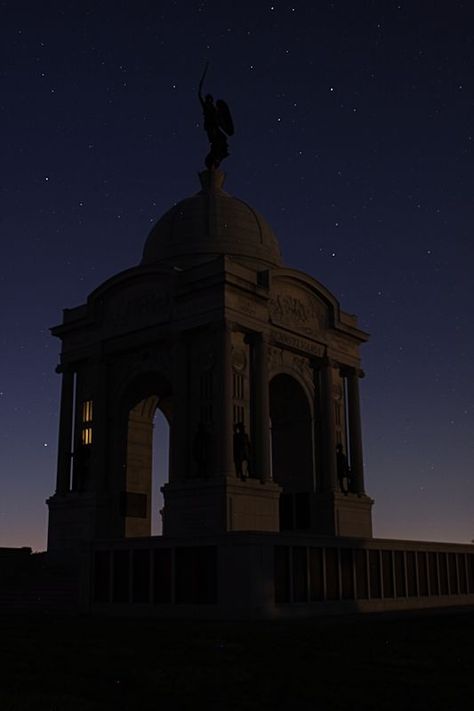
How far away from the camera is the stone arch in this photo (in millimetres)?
41062

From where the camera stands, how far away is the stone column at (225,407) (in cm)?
3534

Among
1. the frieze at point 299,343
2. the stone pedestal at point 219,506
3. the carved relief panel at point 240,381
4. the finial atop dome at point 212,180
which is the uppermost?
→ the finial atop dome at point 212,180

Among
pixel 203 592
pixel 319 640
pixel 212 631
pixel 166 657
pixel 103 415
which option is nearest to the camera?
pixel 166 657

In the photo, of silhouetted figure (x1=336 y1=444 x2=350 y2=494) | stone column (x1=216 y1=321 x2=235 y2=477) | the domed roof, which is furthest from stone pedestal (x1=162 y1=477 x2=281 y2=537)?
the domed roof

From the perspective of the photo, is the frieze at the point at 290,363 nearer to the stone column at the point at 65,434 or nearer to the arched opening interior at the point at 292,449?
the arched opening interior at the point at 292,449

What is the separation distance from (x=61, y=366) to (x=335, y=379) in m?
15.2

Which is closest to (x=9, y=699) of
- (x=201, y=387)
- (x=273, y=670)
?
(x=273, y=670)

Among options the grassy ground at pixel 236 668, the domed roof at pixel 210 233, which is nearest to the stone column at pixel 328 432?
the domed roof at pixel 210 233

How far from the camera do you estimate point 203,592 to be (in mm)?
26812

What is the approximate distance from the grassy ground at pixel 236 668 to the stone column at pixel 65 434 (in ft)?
67.0

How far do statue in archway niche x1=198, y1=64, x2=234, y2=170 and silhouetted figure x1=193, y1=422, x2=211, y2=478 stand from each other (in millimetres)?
18851

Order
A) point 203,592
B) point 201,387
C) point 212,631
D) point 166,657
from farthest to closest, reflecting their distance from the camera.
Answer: point 201,387, point 203,592, point 212,631, point 166,657

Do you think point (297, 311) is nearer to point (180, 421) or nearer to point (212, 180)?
point (180, 421)

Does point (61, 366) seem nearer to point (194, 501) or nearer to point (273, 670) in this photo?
point (194, 501)
